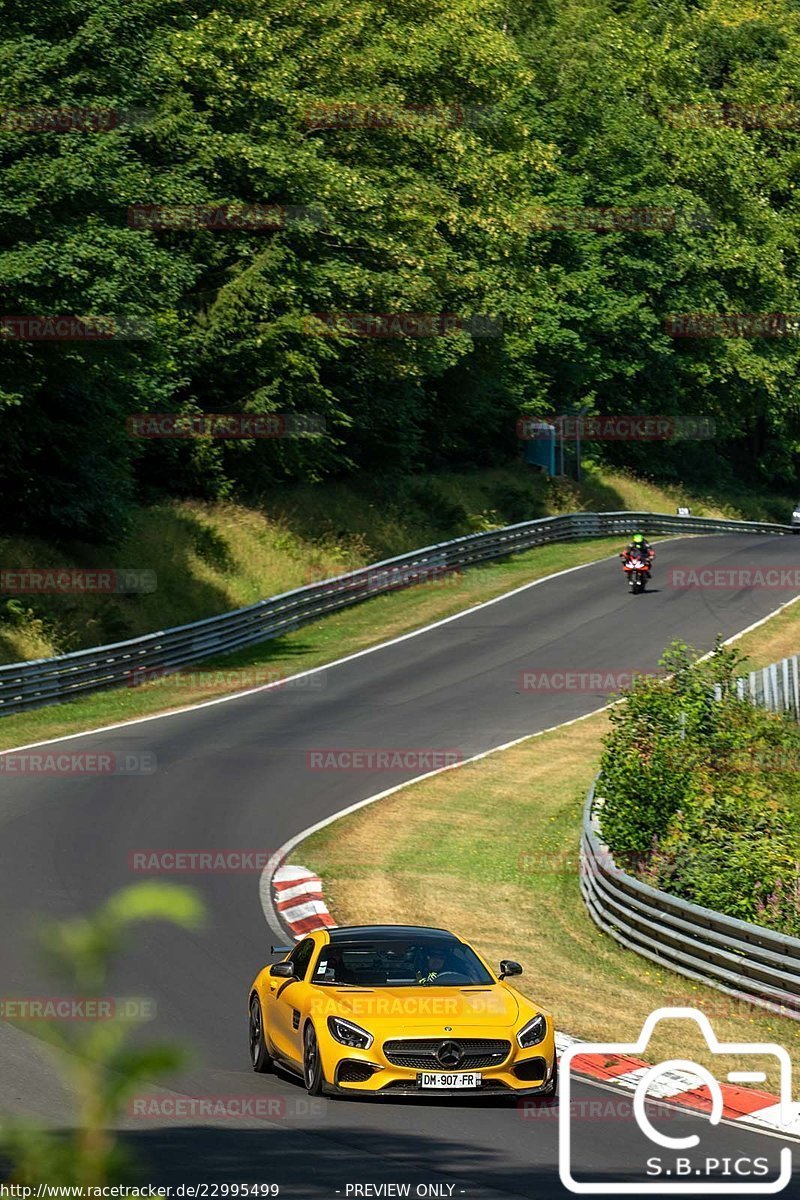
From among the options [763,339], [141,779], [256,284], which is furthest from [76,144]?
[763,339]

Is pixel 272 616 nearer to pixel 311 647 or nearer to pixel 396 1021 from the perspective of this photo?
pixel 311 647

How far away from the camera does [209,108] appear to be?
165 feet

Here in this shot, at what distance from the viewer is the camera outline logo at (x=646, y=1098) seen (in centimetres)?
917

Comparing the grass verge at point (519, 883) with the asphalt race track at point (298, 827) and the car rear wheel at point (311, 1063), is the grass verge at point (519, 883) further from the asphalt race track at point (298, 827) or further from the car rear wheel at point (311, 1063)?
the car rear wheel at point (311, 1063)

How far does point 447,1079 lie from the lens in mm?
11703

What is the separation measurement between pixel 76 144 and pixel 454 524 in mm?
26837

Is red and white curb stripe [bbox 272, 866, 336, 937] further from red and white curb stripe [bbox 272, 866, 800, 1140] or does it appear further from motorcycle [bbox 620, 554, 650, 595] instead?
motorcycle [bbox 620, 554, 650, 595]

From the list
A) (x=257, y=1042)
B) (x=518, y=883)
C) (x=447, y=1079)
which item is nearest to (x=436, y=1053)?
(x=447, y=1079)

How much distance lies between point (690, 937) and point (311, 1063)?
265 inches

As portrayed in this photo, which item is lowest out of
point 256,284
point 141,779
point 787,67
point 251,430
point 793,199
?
point 141,779

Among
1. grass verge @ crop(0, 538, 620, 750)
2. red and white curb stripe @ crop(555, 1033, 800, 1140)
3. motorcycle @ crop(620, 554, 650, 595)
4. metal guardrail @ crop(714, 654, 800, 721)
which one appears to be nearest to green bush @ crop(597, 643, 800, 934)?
metal guardrail @ crop(714, 654, 800, 721)

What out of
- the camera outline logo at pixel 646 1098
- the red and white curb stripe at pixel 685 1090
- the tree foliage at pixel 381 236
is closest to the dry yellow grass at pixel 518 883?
the camera outline logo at pixel 646 1098

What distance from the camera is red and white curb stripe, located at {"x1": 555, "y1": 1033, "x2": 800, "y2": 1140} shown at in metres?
11.5

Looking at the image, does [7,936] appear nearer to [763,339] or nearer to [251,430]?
[251,430]
